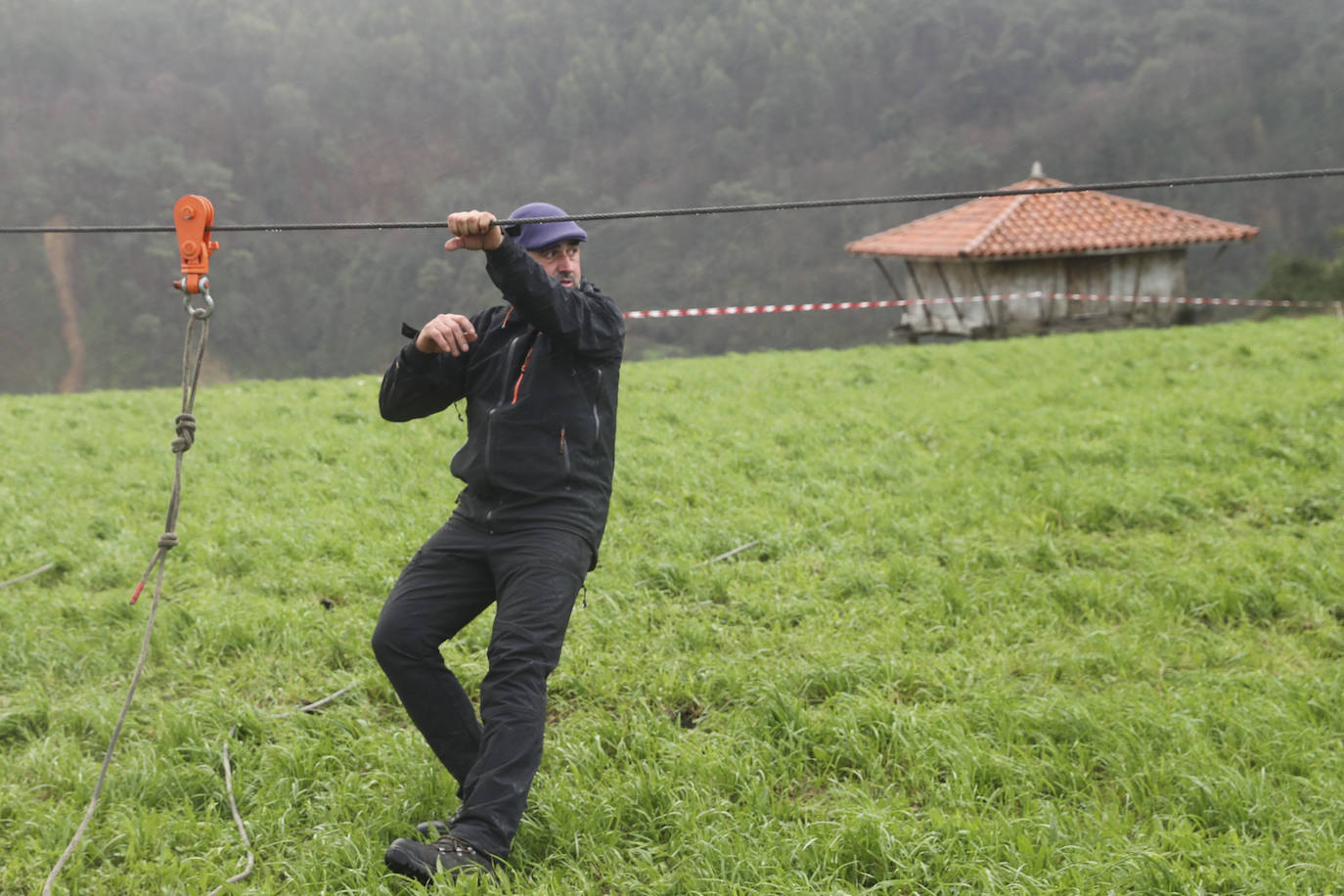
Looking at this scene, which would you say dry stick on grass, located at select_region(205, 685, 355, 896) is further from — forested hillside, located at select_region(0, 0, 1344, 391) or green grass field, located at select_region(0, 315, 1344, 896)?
forested hillside, located at select_region(0, 0, 1344, 391)

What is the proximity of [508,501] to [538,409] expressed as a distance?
309mm

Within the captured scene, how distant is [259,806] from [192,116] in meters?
104

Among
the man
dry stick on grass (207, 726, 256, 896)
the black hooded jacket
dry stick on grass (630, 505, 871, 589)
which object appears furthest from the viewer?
dry stick on grass (630, 505, 871, 589)

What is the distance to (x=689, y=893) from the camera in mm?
3125

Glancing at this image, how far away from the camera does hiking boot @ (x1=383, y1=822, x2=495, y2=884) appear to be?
3.05 metres

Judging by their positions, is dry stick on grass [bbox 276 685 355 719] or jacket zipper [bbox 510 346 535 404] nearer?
jacket zipper [bbox 510 346 535 404]

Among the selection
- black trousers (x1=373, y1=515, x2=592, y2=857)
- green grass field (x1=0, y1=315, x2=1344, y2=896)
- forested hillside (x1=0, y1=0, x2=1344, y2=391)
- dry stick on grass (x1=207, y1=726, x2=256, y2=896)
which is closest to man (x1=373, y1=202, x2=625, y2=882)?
black trousers (x1=373, y1=515, x2=592, y2=857)

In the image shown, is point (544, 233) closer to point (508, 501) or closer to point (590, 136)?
point (508, 501)

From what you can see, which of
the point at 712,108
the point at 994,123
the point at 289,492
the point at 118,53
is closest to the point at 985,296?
the point at 289,492

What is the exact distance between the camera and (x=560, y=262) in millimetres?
3654

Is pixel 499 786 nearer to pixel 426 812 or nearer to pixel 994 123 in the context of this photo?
pixel 426 812

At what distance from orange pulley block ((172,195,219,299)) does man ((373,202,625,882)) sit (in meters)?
0.70

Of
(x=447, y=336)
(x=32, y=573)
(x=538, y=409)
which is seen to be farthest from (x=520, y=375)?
(x=32, y=573)

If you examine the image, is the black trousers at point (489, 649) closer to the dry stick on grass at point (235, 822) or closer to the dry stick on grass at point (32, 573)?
the dry stick on grass at point (235, 822)
